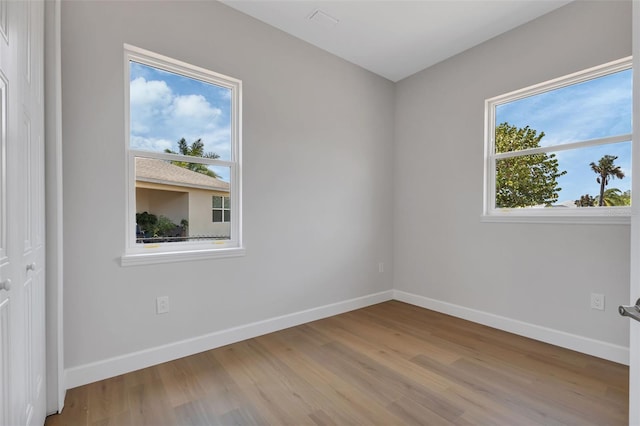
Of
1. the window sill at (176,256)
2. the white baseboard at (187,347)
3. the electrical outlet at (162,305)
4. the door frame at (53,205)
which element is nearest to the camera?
the door frame at (53,205)

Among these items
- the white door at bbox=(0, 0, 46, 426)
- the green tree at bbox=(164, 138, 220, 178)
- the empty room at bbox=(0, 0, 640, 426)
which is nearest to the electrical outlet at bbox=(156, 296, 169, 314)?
the empty room at bbox=(0, 0, 640, 426)

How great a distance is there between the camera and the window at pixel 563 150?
7.60 ft

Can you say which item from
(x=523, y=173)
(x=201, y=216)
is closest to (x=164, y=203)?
(x=201, y=216)

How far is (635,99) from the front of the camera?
3.61ft

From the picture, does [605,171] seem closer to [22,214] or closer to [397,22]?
[397,22]

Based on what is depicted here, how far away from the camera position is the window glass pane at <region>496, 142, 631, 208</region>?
7.61 feet

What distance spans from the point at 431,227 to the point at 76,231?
10.5ft

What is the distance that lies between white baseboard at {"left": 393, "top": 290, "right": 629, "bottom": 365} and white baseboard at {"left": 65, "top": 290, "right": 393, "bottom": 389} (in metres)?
0.99

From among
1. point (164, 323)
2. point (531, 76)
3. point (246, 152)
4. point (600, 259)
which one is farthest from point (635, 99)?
point (164, 323)

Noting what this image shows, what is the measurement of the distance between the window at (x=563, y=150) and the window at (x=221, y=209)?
2.45m

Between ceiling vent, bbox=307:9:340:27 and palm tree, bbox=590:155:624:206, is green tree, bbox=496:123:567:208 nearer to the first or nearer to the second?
palm tree, bbox=590:155:624:206

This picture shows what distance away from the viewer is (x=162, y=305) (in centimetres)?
225

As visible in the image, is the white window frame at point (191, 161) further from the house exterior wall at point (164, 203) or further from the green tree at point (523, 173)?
the green tree at point (523, 173)

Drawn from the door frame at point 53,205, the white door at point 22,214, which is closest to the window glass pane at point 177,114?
the door frame at point 53,205
